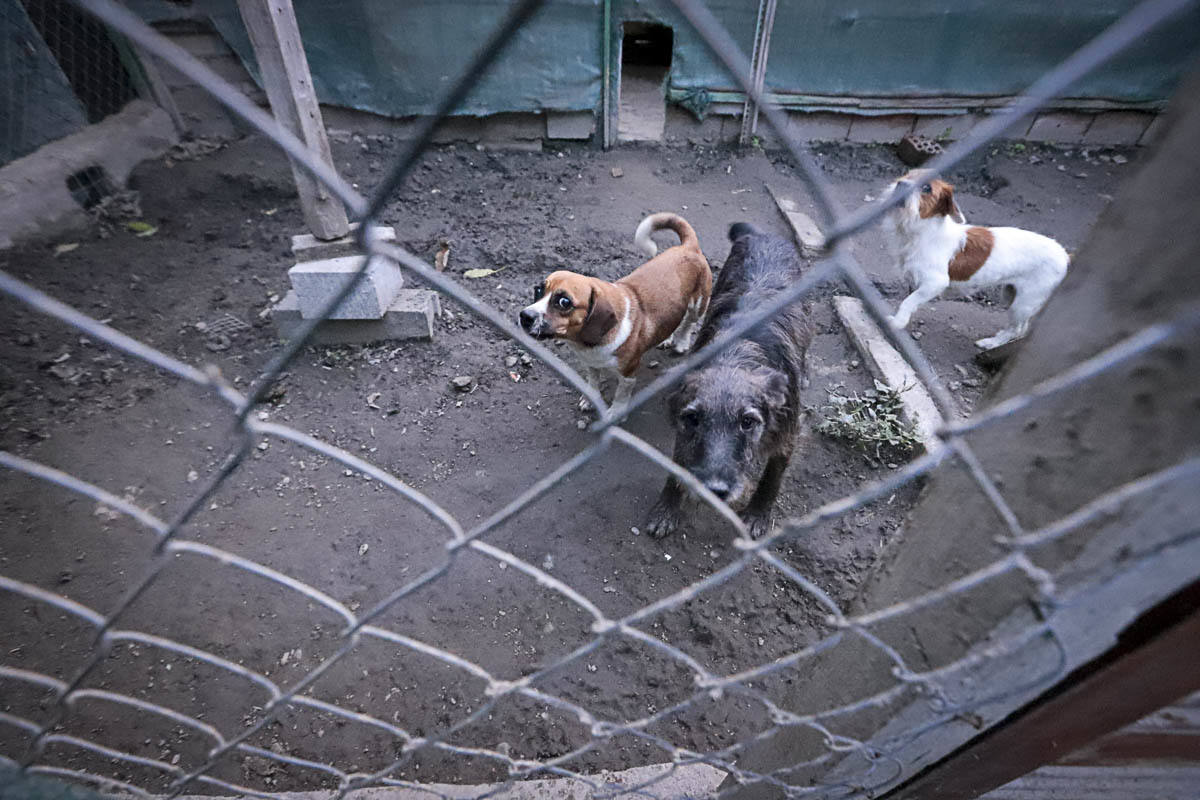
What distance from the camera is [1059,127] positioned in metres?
8.20

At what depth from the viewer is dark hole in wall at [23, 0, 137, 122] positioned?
535 centimetres

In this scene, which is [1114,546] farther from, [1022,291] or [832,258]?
[1022,291]

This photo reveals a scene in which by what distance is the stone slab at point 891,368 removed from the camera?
3.75m

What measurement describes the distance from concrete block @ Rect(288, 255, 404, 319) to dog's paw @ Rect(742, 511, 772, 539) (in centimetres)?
306

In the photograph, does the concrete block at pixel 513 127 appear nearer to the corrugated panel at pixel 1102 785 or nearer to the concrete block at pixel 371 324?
the concrete block at pixel 371 324

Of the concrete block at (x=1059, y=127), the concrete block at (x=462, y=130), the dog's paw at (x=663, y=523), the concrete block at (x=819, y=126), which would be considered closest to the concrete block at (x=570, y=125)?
the concrete block at (x=462, y=130)

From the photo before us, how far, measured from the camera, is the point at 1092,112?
316 inches

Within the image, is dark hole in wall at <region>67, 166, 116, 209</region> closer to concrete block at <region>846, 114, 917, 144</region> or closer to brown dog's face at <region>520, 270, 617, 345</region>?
brown dog's face at <region>520, 270, 617, 345</region>

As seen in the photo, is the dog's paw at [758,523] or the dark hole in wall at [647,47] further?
the dark hole in wall at [647,47]

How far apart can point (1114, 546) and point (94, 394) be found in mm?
5400

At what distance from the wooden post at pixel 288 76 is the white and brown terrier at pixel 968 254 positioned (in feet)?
13.7

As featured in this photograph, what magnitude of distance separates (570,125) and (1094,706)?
25.7 ft

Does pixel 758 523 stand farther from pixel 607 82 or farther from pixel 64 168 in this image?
pixel 64 168

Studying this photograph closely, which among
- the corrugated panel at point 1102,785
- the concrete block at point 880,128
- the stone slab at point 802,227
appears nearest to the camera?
the corrugated panel at point 1102,785
